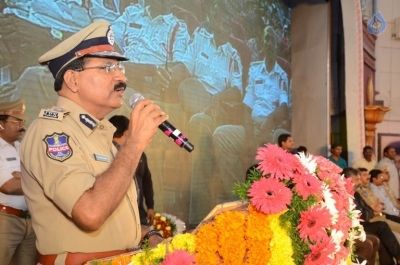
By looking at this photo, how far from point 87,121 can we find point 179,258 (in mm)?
494

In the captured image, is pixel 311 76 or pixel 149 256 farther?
pixel 311 76

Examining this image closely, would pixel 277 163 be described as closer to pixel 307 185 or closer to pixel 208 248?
pixel 307 185

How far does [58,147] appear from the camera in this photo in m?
1.35

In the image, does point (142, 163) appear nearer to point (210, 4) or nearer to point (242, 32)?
point (210, 4)

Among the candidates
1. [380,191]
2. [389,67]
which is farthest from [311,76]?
[380,191]

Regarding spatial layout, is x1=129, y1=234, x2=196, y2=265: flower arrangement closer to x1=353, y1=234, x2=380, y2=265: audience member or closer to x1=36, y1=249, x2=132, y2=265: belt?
x1=36, y1=249, x2=132, y2=265: belt

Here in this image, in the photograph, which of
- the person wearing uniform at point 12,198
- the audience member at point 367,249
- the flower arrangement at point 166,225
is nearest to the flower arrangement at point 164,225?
the flower arrangement at point 166,225

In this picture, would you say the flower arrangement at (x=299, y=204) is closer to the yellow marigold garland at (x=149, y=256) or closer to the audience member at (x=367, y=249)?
the yellow marigold garland at (x=149, y=256)

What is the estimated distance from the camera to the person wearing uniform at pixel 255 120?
260 inches

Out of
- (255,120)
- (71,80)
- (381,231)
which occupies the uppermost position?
(255,120)

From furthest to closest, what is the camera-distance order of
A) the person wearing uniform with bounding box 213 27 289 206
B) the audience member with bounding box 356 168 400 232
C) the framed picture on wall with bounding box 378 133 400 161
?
the framed picture on wall with bounding box 378 133 400 161, the person wearing uniform with bounding box 213 27 289 206, the audience member with bounding box 356 168 400 232

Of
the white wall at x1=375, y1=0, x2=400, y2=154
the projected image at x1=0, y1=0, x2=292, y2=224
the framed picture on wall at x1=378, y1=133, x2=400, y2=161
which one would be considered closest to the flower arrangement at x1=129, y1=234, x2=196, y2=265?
the projected image at x1=0, y1=0, x2=292, y2=224

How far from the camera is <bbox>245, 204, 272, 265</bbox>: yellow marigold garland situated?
52.3 inches

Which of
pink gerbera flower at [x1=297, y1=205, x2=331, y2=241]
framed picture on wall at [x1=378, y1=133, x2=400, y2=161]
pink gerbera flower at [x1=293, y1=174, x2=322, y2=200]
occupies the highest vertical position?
framed picture on wall at [x1=378, y1=133, x2=400, y2=161]
